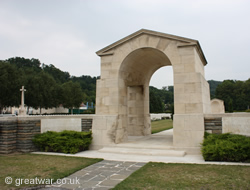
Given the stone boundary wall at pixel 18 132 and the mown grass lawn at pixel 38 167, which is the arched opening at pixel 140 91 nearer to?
the stone boundary wall at pixel 18 132

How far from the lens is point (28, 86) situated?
37469 millimetres

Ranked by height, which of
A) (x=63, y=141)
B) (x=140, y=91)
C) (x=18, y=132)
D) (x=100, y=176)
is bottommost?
(x=100, y=176)

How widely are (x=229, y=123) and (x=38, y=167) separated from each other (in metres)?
7.56

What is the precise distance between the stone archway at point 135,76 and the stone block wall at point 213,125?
0.24 metres

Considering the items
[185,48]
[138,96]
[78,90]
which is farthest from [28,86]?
[185,48]

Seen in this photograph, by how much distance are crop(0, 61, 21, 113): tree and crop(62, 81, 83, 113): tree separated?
14.2 m

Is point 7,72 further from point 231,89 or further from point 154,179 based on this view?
point 231,89

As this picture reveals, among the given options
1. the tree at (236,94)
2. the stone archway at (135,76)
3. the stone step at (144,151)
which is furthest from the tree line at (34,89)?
the tree at (236,94)

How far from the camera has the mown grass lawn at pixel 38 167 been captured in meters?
5.93

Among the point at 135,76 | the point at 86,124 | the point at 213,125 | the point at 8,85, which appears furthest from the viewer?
the point at 8,85

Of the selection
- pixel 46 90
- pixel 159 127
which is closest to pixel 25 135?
pixel 159 127

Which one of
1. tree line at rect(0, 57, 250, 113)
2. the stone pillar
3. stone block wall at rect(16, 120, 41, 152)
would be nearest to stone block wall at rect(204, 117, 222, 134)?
the stone pillar

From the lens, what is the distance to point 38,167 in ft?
23.0

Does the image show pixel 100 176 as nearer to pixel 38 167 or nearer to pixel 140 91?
pixel 38 167
